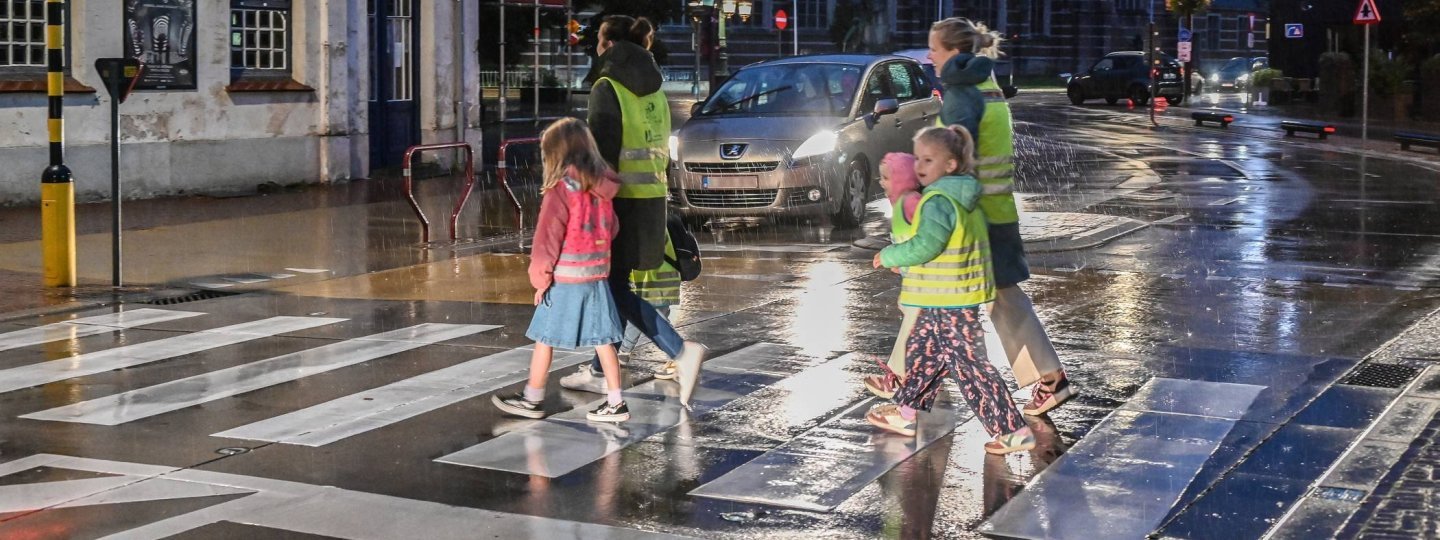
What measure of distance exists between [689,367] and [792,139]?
8191 millimetres

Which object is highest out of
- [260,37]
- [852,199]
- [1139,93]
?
[1139,93]

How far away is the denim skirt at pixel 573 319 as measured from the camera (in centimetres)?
752

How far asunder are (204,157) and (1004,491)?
14335mm

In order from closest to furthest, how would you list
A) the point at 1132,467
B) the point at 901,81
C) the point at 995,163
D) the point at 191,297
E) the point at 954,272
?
1. the point at 1132,467
2. the point at 954,272
3. the point at 995,163
4. the point at 191,297
5. the point at 901,81

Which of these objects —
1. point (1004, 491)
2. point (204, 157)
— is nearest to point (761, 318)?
point (1004, 491)

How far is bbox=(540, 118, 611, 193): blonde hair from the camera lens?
745 cm

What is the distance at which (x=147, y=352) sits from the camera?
9.44 m

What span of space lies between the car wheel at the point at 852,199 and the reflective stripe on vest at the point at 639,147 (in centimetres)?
792

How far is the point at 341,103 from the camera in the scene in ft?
66.8

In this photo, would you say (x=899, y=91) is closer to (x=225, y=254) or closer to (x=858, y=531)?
(x=225, y=254)

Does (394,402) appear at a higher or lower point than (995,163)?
lower

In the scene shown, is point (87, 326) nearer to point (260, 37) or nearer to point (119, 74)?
point (119, 74)

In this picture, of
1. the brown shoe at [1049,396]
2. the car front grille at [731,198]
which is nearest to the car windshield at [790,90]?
the car front grille at [731,198]

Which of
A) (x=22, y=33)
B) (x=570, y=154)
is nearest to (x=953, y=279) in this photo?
(x=570, y=154)
